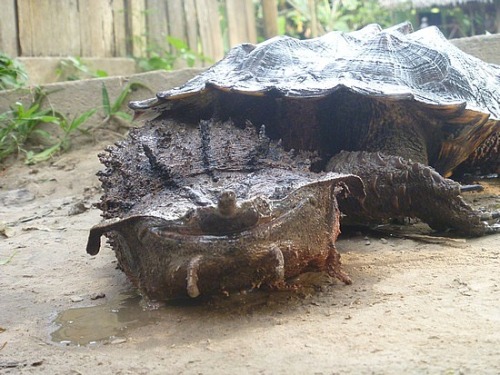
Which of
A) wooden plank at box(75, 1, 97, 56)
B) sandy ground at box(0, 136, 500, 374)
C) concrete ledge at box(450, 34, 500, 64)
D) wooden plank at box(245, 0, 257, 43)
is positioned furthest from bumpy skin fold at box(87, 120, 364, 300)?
wooden plank at box(245, 0, 257, 43)

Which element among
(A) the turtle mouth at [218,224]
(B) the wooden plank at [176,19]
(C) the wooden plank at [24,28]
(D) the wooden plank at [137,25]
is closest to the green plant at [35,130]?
(C) the wooden plank at [24,28]

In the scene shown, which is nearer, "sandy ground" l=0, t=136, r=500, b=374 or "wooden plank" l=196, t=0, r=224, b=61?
"sandy ground" l=0, t=136, r=500, b=374

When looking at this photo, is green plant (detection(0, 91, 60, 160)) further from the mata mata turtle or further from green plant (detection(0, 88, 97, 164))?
the mata mata turtle

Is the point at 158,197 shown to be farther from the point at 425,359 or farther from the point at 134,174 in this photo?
the point at 425,359

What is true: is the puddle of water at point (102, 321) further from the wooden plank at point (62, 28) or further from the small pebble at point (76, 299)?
the wooden plank at point (62, 28)

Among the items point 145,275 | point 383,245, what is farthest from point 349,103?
point 145,275

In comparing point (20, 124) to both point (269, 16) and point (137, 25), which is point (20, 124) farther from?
point (269, 16)
